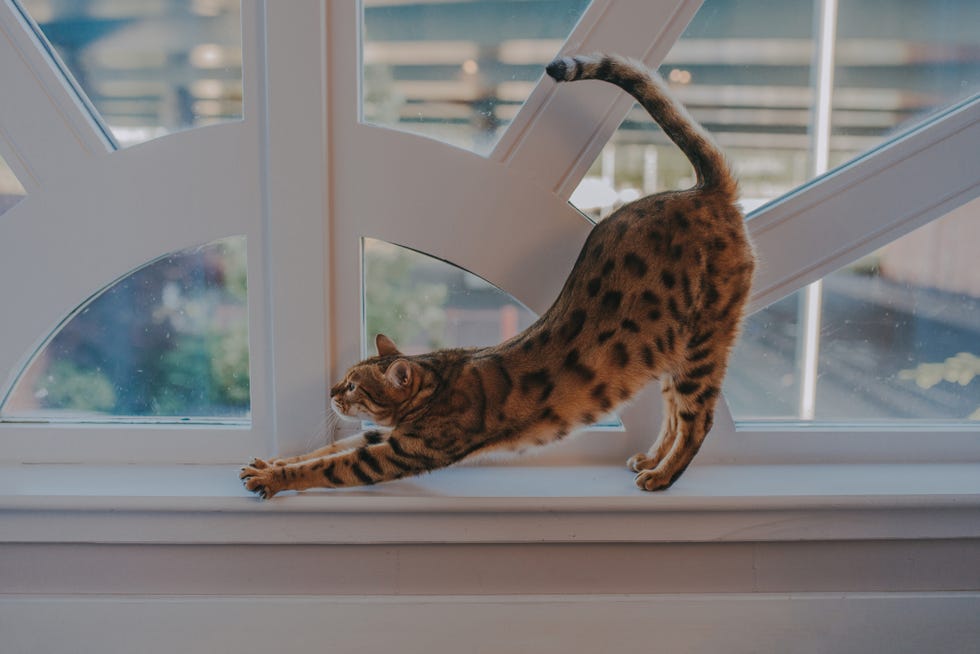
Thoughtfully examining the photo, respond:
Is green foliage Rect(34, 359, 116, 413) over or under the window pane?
under

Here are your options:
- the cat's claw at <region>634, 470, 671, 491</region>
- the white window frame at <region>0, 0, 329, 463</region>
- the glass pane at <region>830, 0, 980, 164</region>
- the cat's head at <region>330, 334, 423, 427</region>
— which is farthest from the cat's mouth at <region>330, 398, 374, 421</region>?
the glass pane at <region>830, 0, 980, 164</region>

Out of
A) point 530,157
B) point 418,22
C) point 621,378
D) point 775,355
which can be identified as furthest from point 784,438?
point 418,22

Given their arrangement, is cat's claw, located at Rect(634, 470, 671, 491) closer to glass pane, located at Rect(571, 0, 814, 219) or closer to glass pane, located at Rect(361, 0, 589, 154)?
glass pane, located at Rect(571, 0, 814, 219)

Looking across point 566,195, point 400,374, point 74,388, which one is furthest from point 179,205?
point 566,195

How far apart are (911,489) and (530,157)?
2.63ft

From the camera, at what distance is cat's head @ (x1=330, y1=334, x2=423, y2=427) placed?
40.0 inches

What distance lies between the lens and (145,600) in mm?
1111

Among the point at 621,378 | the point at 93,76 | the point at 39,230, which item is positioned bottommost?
the point at 621,378

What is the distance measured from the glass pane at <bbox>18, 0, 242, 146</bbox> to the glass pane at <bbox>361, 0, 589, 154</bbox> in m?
0.24

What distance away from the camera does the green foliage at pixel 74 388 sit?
1.22m

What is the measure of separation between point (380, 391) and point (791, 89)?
2.86ft

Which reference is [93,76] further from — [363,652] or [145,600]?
[363,652]

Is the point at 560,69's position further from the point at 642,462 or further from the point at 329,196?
the point at 642,462

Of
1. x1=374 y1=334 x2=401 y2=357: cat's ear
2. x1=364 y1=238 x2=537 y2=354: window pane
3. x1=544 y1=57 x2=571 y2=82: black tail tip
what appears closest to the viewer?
x1=544 y1=57 x2=571 y2=82: black tail tip
